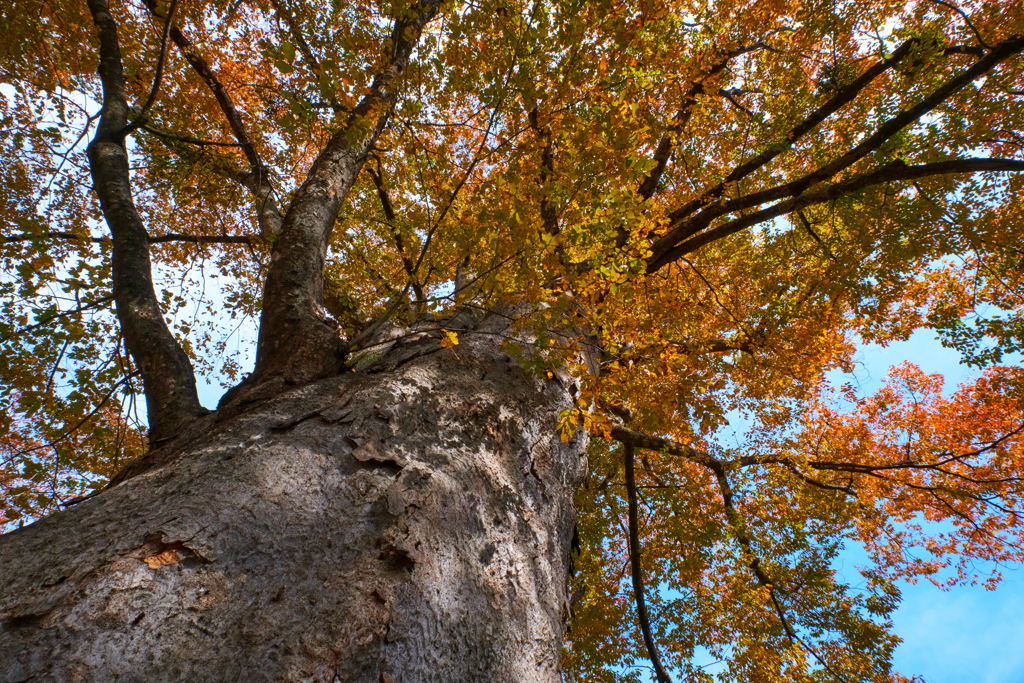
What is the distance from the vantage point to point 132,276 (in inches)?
105

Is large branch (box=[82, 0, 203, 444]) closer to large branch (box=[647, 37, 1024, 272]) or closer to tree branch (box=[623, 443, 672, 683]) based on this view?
large branch (box=[647, 37, 1024, 272])

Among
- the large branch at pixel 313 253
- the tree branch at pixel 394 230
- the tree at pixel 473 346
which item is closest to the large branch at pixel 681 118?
the tree at pixel 473 346

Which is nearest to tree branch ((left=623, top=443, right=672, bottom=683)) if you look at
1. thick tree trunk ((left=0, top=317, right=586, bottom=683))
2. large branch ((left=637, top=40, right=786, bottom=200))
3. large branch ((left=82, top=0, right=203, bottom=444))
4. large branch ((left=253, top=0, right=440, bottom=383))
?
large branch ((left=637, top=40, right=786, bottom=200))

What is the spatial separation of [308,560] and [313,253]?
6.91 ft

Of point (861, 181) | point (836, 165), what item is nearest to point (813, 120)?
point (836, 165)

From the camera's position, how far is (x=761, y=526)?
736 centimetres

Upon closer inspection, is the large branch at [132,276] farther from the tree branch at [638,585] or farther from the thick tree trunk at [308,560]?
the tree branch at [638,585]

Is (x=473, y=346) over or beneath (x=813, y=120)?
beneath

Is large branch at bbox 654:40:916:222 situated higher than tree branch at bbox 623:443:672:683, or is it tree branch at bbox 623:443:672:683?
large branch at bbox 654:40:916:222

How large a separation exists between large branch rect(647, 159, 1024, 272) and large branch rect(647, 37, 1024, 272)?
0.31 ft

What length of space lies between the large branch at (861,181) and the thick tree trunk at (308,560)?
10.4ft

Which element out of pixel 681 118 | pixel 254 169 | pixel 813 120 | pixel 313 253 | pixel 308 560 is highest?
pixel 681 118

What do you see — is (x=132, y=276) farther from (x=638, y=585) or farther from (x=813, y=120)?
(x=813, y=120)

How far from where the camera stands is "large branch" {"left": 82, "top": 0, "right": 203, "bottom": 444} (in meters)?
2.32
